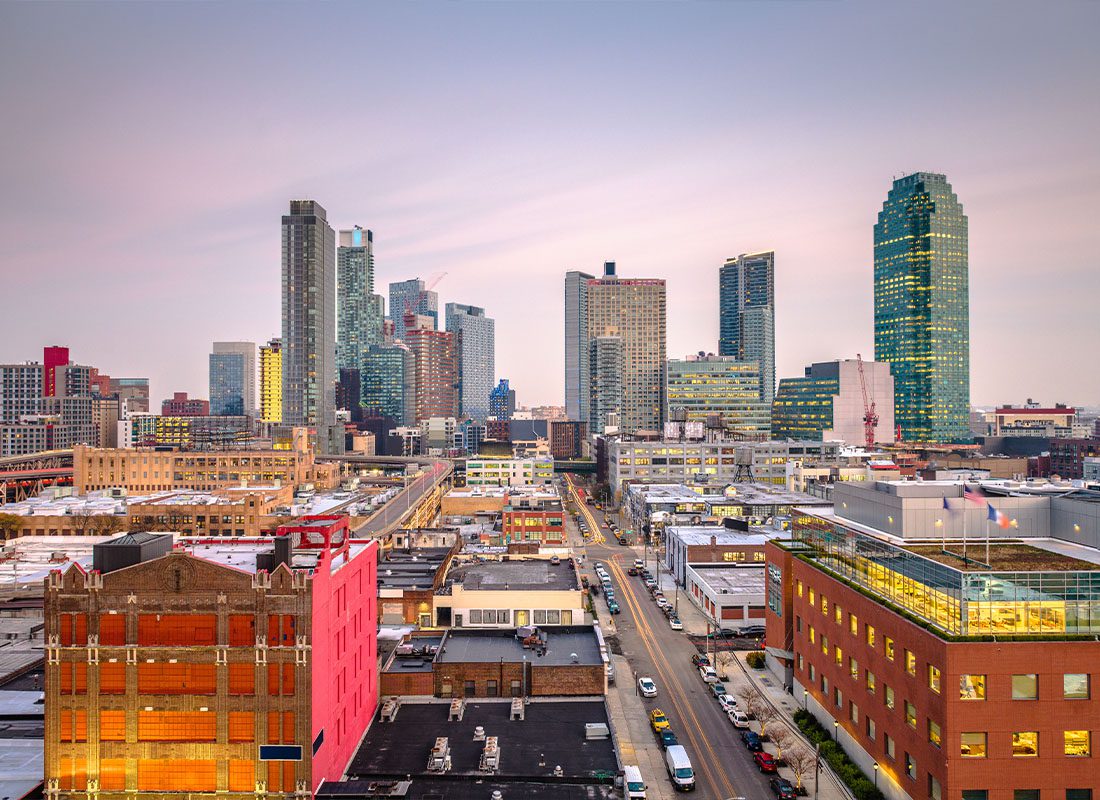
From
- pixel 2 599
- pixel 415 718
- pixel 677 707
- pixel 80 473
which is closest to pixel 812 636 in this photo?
pixel 677 707

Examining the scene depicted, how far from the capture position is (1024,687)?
38531mm

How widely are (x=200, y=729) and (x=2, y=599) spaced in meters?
72.7

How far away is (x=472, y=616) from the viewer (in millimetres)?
77438

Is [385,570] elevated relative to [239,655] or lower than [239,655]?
lower

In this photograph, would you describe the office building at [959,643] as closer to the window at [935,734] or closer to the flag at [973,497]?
the window at [935,734]

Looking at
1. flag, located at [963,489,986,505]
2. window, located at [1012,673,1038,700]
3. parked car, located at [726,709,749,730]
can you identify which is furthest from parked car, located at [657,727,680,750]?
flag, located at [963,489,986,505]

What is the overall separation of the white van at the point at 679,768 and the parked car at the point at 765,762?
508 centimetres

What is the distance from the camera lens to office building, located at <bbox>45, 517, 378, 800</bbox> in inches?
1575

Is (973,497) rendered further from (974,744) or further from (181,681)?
(181,681)

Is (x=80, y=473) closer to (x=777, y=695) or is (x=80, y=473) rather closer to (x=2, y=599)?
(x=2, y=599)

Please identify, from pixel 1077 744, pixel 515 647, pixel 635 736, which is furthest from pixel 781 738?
pixel 515 647

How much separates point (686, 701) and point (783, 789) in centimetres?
1774

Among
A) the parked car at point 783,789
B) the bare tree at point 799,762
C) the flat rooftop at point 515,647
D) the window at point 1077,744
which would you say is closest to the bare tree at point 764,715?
the bare tree at point 799,762

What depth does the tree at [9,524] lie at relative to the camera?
133 m
